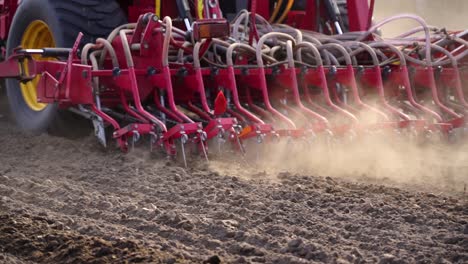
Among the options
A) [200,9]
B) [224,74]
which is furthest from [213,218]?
[200,9]

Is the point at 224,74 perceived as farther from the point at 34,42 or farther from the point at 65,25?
the point at 34,42

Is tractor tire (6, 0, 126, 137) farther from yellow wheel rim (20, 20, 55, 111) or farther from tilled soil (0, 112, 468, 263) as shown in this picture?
tilled soil (0, 112, 468, 263)

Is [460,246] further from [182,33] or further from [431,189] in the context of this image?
[182,33]

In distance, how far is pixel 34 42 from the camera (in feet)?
23.4

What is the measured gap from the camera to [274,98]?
20.9 ft

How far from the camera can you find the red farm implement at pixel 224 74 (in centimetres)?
563

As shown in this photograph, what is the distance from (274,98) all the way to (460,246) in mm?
3314

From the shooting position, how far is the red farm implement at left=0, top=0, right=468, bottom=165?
563cm

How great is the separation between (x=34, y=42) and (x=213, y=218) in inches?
152

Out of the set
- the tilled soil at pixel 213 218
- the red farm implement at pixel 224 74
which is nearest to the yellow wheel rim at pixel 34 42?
the red farm implement at pixel 224 74

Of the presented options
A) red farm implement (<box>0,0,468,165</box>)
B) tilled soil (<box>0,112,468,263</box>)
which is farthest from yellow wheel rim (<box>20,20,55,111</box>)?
tilled soil (<box>0,112,468,263</box>)

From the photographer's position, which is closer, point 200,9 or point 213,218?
point 213,218

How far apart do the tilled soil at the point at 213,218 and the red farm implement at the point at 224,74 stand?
580 mm

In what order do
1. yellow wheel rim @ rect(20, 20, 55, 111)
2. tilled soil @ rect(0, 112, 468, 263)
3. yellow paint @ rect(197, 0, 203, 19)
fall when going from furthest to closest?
yellow wheel rim @ rect(20, 20, 55, 111), yellow paint @ rect(197, 0, 203, 19), tilled soil @ rect(0, 112, 468, 263)
